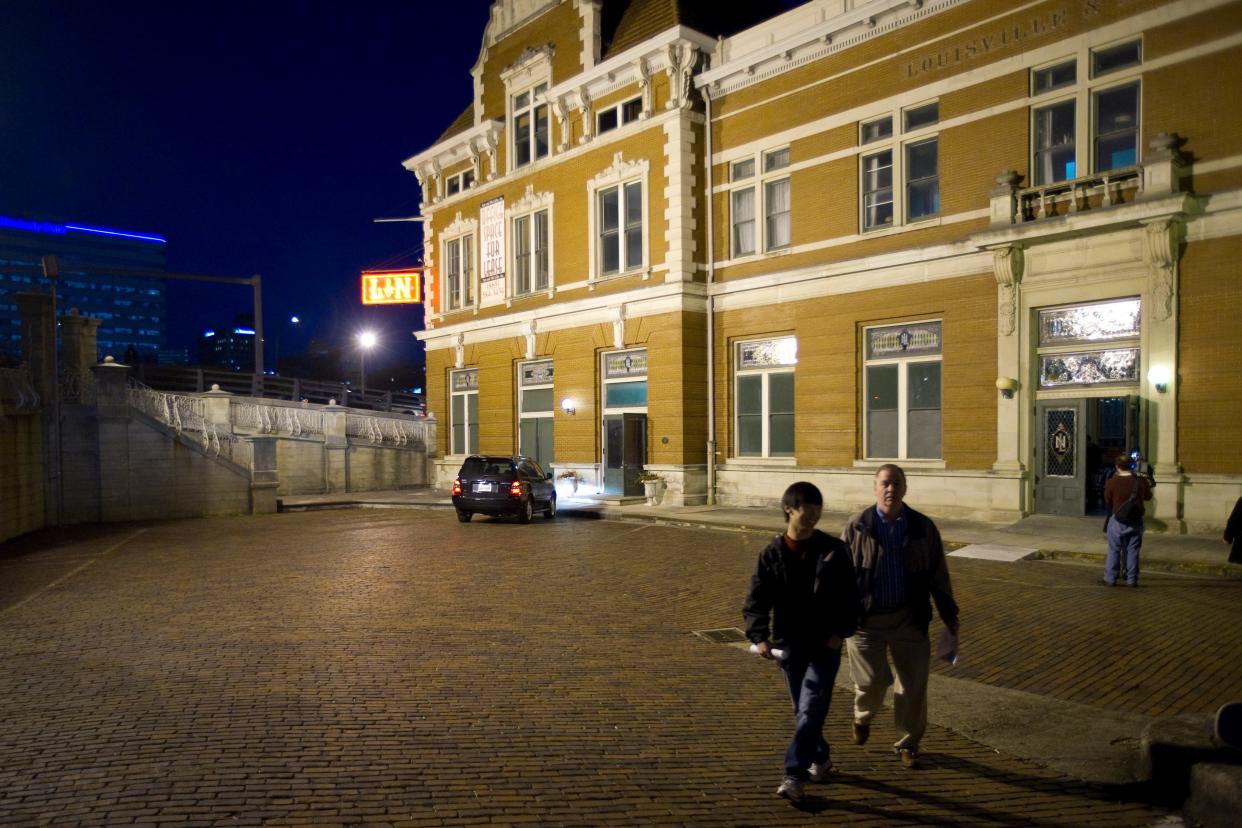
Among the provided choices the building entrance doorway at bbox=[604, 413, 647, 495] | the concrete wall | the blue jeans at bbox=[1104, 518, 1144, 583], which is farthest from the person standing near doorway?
the concrete wall

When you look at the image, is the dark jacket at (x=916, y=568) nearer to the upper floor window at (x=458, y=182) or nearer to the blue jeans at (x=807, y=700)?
the blue jeans at (x=807, y=700)

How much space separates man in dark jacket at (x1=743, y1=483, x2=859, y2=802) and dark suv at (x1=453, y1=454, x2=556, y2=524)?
51.2 feet

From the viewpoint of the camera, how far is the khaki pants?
527 centimetres

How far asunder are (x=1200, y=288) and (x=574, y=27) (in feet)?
62.4

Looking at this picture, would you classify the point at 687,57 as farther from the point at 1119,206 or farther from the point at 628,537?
the point at 628,537

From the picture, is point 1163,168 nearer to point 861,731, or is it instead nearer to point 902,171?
point 902,171

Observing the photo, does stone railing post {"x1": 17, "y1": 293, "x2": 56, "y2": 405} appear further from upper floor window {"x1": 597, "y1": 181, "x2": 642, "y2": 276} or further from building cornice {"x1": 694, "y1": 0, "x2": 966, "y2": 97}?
building cornice {"x1": 694, "y1": 0, "x2": 966, "y2": 97}

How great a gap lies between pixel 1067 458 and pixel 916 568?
14.1m

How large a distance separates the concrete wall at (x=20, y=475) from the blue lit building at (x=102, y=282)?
13022 cm

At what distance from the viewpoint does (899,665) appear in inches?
211

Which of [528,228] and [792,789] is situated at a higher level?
[528,228]

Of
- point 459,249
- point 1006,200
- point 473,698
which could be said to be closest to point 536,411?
point 459,249

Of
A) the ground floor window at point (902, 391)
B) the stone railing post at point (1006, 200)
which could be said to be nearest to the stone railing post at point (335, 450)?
the ground floor window at point (902, 391)

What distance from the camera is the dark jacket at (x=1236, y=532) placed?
1077 centimetres
